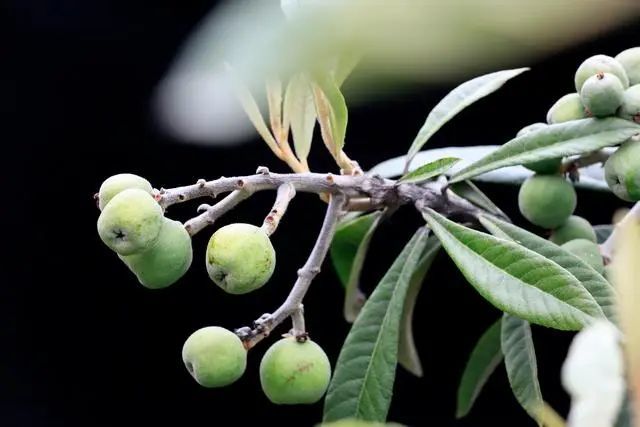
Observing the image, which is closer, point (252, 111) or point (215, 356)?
point (215, 356)

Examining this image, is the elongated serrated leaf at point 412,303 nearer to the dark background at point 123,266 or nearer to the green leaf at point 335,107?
the green leaf at point 335,107

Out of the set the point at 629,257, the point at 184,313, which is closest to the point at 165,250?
the point at 629,257

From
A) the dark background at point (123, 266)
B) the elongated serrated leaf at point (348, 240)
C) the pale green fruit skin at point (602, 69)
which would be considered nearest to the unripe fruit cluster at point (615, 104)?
the pale green fruit skin at point (602, 69)

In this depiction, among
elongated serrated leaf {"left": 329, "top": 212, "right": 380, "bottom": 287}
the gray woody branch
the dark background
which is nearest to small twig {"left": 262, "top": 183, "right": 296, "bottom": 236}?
the gray woody branch

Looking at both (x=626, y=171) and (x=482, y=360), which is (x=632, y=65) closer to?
(x=626, y=171)

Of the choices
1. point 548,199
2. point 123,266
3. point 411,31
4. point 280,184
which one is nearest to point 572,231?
point 548,199

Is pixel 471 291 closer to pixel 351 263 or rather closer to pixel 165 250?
pixel 351 263

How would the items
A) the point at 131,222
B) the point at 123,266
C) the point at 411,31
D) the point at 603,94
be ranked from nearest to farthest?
Result: 1. the point at 411,31
2. the point at 131,222
3. the point at 603,94
4. the point at 123,266
